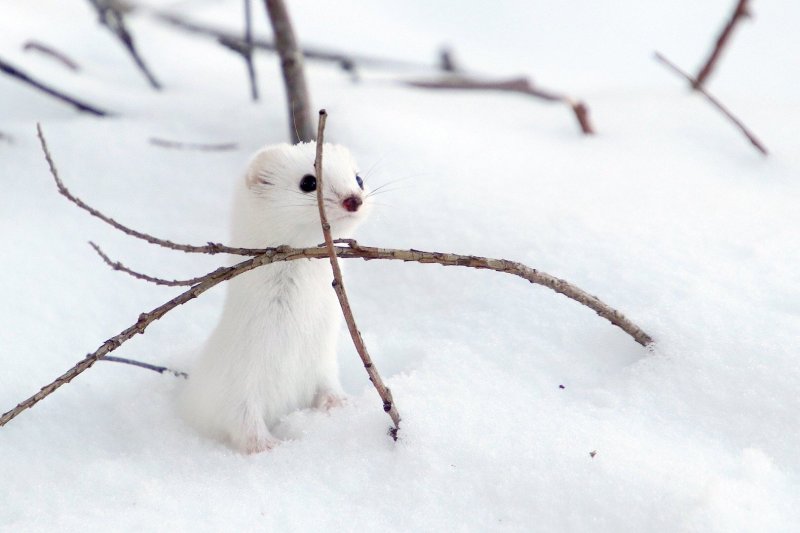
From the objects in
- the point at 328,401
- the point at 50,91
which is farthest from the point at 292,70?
the point at 328,401

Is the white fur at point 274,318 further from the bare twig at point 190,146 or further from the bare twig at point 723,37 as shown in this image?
the bare twig at point 723,37

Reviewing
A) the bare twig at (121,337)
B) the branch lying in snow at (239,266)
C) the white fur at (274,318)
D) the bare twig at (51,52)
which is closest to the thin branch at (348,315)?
the branch lying in snow at (239,266)

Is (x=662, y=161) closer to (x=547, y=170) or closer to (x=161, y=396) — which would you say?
(x=547, y=170)

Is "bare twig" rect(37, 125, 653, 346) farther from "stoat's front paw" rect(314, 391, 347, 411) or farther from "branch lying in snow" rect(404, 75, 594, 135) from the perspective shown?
"branch lying in snow" rect(404, 75, 594, 135)

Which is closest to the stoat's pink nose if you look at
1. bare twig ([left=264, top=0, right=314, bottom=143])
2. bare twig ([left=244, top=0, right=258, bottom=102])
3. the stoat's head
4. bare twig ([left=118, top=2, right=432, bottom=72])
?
the stoat's head

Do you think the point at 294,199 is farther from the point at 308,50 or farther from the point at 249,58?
the point at 308,50

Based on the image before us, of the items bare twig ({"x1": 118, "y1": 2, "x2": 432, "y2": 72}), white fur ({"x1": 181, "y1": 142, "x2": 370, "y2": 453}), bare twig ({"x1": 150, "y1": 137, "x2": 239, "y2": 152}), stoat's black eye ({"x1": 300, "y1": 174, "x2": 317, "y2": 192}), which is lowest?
bare twig ({"x1": 118, "y1": 2, "x2": 432, "y2": 72})
